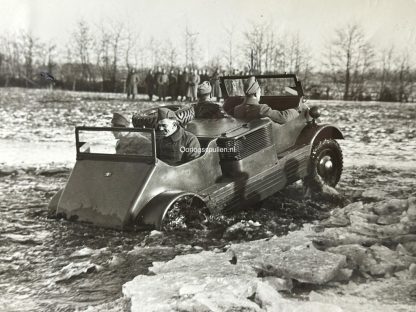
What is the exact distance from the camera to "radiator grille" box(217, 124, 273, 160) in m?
4.96

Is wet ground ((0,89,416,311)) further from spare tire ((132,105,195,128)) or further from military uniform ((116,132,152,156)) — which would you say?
spare tire ((132,105,195,128))

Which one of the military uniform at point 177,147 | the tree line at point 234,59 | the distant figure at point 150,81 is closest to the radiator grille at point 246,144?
the military uniform at point 177,147

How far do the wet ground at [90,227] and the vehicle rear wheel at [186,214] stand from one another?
0.08 m

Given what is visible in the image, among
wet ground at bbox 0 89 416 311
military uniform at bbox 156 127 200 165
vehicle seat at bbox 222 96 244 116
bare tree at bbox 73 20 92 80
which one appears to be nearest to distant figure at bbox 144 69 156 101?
bare tree at bbox 73 20 92 80

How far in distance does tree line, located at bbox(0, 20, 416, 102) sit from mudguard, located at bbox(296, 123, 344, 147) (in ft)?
5.51

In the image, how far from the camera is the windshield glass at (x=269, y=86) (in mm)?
6482

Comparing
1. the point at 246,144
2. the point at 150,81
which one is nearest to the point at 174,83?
the point at 150,81

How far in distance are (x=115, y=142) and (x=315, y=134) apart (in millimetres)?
2524

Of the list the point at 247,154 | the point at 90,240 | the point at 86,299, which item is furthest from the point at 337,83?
the point at 86,299

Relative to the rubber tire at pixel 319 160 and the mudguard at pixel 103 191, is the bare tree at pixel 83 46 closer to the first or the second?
the rubber tire at pixel 319 160

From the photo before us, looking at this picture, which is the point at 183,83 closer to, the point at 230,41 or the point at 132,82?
the point at 132,82

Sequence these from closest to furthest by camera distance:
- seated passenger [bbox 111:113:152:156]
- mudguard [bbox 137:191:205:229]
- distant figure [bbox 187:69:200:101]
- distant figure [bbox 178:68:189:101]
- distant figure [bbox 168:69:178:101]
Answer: mudguard [bbox 137:191:205:229], seated passenger [bbox 111:113:152:156], distant figure [bbox 187:69:200:101], distant figure [bbox 178:68:189:101], distant figure [bbox 168:69:178:101]

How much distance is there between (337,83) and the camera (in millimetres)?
15375

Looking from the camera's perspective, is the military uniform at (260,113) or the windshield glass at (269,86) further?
the windshield glass at (269,86)
